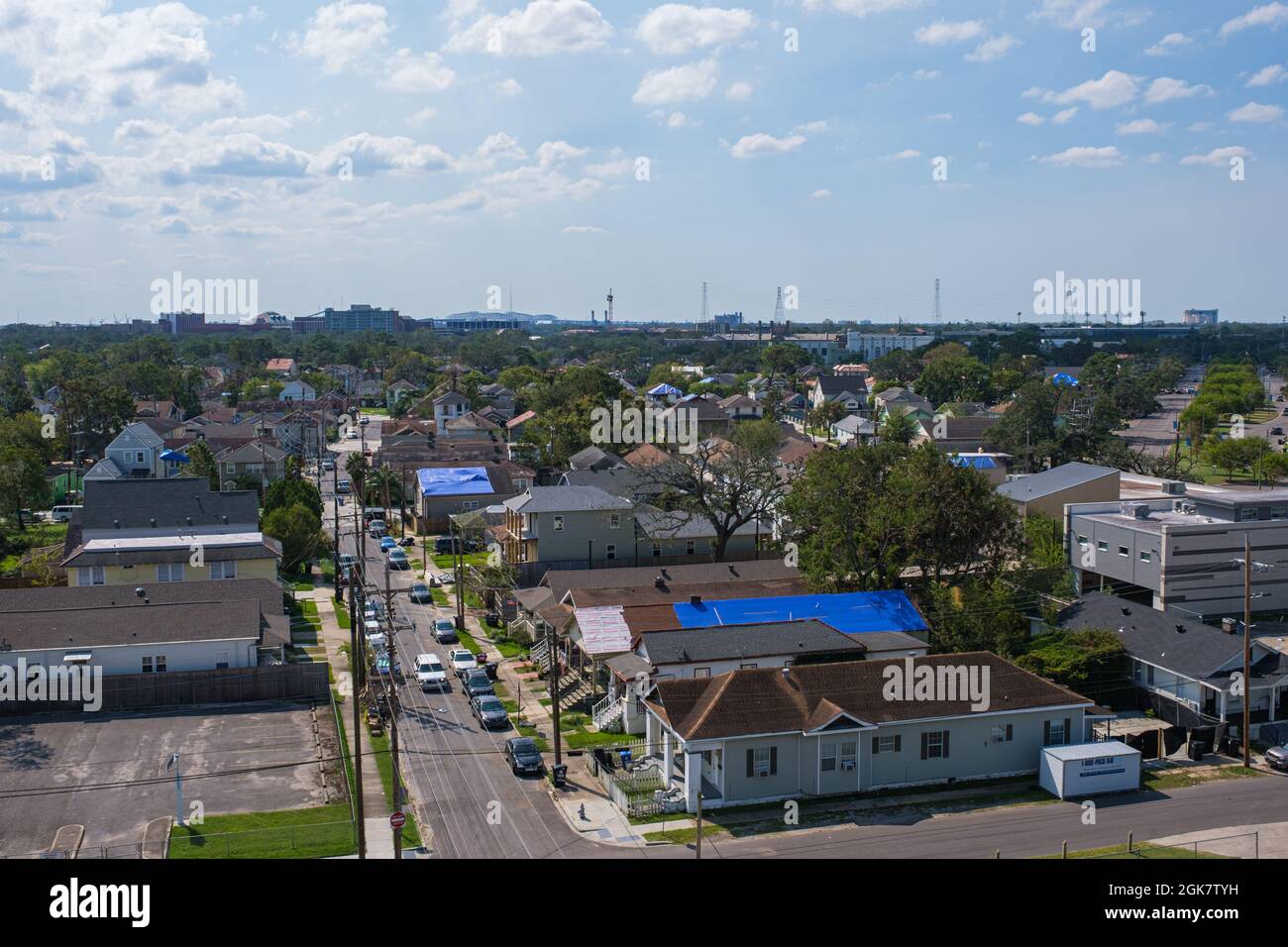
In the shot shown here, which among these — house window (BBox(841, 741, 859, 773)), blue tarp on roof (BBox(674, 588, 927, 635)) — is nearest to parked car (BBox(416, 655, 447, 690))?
blue tarp on roof (BBox(674, 588, 927, 635))

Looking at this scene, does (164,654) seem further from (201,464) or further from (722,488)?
(201,464)

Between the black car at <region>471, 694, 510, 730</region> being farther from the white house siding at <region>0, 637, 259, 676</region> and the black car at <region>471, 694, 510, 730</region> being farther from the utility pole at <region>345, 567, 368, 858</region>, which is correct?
the white house siding at <region>0, 637, 259, 676</region>

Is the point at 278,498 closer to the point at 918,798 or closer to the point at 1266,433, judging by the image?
the point at 918,798

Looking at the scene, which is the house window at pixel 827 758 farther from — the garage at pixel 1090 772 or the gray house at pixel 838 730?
the garage at pixel 1090 772

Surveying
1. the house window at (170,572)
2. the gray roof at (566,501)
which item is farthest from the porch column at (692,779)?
the house window at (170,572)

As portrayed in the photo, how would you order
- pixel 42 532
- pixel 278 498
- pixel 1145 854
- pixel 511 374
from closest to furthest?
pixel 1145 854 → pixel 278 498 → pixel 42 532 → pixel 511 374
